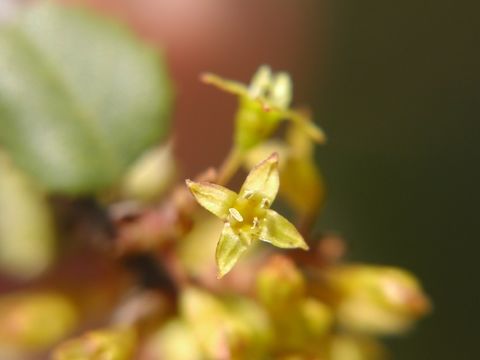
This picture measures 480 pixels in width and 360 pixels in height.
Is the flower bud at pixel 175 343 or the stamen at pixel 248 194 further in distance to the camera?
the flower bud at pixel 175 343

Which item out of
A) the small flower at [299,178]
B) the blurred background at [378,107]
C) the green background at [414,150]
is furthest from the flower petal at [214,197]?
the green background at [414,150]

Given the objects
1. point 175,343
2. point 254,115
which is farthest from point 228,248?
point 175,343

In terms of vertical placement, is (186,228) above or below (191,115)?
below

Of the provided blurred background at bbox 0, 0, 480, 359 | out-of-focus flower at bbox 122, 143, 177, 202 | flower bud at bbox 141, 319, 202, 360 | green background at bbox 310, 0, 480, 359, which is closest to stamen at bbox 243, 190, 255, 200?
flower bud at bbox 141, 319, 202, 360

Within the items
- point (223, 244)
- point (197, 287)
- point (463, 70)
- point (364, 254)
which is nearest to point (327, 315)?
point (197, 287)

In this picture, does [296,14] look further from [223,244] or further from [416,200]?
[223,244]

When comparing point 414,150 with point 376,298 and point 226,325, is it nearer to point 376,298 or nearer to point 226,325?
point 376,298

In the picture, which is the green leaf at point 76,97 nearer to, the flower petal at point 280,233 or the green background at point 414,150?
the flower petal at point 280,233
